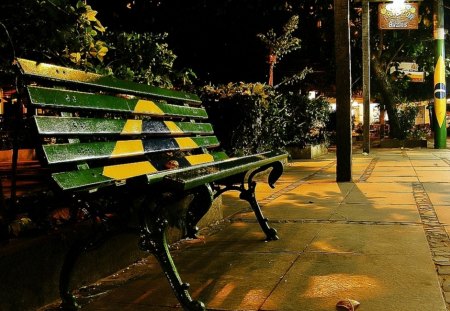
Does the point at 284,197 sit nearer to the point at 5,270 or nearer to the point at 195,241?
the point at 195,241

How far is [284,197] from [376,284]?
3400 mm

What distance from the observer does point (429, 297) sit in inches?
101

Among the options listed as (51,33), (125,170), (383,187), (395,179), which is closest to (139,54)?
(51,33)

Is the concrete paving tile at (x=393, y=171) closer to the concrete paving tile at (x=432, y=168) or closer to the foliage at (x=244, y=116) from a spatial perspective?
the concrete paving tile at (x=432, y=168)

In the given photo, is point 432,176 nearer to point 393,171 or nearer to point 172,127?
point 393,171

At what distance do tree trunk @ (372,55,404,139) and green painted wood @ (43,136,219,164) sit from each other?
17.6 meters

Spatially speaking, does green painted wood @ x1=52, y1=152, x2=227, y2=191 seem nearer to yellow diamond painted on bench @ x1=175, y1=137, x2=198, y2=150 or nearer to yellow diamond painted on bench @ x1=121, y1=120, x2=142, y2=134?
yellow diamond painted on bench @ x1=121, y1=120, x2=142, y2=134

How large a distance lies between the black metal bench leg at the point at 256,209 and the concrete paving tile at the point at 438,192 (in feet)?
7.98

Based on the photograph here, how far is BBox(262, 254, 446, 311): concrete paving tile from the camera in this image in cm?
Answer: 253

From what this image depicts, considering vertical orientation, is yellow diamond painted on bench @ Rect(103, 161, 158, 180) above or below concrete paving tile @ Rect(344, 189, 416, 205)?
above

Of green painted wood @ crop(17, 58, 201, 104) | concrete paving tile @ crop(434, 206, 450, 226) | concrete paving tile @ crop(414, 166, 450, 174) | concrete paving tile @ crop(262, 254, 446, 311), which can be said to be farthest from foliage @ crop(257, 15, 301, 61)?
concrete paving tile @ crop(262, 254, 446, 311)

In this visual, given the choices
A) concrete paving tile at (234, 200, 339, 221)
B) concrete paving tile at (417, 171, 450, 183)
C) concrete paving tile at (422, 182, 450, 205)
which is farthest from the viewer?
concrete paving tile at (417, 171, 450, 183)

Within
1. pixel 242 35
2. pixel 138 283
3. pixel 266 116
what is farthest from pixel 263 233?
pixel 242 35

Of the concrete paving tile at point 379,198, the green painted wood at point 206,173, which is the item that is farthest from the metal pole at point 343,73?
the green painted wood at point 206,173
